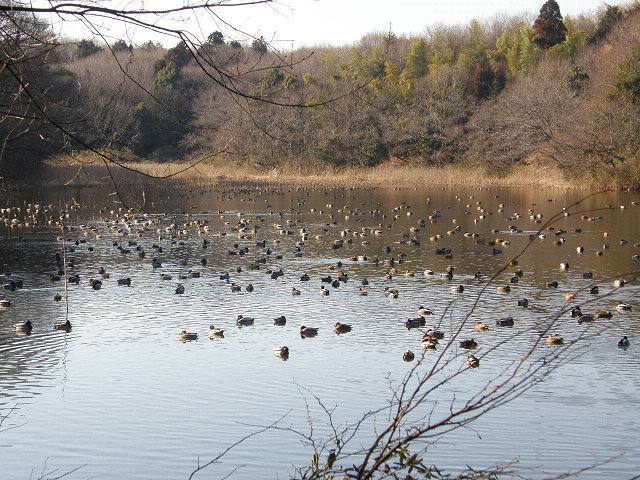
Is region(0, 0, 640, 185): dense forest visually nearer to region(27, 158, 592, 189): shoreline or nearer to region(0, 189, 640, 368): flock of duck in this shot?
region(27, 158, 592, 189): shoreline

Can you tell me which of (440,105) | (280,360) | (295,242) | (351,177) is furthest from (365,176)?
(280,360)

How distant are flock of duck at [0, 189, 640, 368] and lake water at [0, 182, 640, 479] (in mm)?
151

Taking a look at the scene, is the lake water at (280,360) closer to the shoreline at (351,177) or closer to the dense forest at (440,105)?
the dense forest at (440,105)

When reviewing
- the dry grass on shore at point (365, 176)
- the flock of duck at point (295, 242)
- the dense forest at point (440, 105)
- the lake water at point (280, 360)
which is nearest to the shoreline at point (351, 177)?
the dry grass on shore at point (365, 176)

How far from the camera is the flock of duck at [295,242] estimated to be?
1262 centimetres

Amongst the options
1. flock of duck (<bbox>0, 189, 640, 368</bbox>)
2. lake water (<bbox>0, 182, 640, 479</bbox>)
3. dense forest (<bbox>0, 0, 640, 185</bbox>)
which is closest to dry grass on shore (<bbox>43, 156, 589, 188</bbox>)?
dense forest (<bbox>0, 0, 640, 185</bbox>)

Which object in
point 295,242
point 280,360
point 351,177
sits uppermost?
point 351,177

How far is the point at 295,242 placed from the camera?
888 inches

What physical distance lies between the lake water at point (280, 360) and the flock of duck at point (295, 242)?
15cm

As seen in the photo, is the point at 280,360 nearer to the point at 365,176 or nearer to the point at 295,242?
the point at 295,242

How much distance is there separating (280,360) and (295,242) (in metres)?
11.9

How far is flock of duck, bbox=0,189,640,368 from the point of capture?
1262 centimetres

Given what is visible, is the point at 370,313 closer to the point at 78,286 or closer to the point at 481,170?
the point at 78,286

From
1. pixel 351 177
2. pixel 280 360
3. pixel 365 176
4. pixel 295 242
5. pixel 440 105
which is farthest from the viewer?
pixel 440 105
